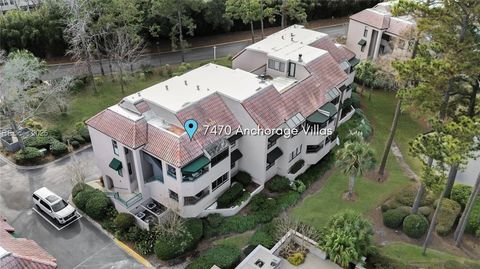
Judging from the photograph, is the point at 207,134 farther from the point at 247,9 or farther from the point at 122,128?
the point at 247,9

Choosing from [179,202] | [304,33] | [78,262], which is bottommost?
[78,262]

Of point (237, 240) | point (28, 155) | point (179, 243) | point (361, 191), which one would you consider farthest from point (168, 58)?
point (179, 243)

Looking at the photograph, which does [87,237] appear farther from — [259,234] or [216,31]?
[216,31]

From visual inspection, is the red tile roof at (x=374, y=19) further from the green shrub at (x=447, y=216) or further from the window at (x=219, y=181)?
the window at (x=219, y=181)

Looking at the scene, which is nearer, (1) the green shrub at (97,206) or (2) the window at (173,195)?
(2) the window at (173,195)

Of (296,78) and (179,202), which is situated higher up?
(296,78)

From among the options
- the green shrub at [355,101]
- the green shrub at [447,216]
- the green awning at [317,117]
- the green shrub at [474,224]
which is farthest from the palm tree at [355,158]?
the green shrub at [355,101]

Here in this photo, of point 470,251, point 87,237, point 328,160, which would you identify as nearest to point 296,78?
point 328,160
